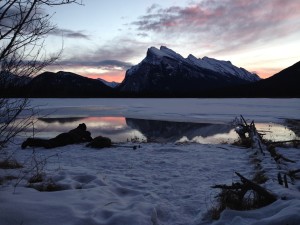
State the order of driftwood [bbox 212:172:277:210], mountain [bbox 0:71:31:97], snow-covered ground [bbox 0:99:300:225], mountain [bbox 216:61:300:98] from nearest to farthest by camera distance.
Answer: snow-covered ground [bbox 0:99:300:225], mountain [bbox 0:71:31:97], driftwood [bbox 212:172:277:210], mountain [bbox 216:61:300:98]

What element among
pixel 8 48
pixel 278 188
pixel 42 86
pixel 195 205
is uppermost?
pixel 8 48

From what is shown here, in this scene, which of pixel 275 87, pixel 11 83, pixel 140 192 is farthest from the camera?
pixel 275 87

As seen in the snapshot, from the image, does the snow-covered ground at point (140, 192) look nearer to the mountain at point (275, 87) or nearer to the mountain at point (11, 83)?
the mountain at point (11, 83)

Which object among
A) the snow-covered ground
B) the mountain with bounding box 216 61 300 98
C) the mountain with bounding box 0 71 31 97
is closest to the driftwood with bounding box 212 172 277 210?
the snow-covered ground

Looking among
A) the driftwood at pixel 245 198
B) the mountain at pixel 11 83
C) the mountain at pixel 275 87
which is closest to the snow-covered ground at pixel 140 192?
the driftwood at pixel 245 198

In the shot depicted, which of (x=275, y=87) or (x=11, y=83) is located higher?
(x=275, y=87)

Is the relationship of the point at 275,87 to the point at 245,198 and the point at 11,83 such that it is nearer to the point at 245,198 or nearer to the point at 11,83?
the point at 245,198

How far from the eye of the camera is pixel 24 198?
4.89 metres

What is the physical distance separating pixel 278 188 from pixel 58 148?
1013 centimetres

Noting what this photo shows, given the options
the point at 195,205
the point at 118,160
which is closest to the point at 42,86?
the point at 195,205

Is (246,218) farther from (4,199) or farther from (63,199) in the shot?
(4,199)

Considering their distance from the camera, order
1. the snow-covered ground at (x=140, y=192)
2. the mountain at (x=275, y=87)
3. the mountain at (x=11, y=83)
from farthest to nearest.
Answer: the mountain at (x=275, y=87), the mountain at (x=11, y=83), the snow-covered ground at (x=140, y=192)

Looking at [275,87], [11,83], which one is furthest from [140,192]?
[275,87]

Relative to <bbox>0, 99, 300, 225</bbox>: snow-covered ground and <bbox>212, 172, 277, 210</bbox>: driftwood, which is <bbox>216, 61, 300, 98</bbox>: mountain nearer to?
<bbox>0, 99, 300, 225</bbox>: snow-covered ground
